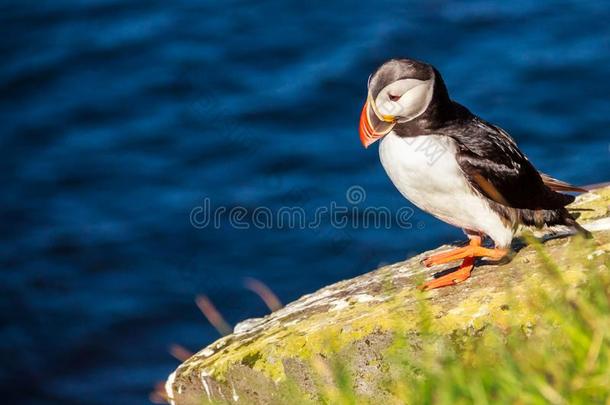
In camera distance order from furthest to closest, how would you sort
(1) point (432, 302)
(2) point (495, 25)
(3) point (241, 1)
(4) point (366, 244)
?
1. (3) point (241, 1)
2. (2) point (495, 25)
3. (4) point (366, 244)
4. (1) point (432, 302)

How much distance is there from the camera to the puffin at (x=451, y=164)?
5277 millimetres

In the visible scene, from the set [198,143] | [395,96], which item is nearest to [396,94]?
[395,96]

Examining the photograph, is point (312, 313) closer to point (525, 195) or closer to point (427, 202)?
point (427, 202)

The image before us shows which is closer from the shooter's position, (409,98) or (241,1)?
(409,98)

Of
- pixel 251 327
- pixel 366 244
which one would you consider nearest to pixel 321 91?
pixel 366 244

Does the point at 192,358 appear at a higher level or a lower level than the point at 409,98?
lower

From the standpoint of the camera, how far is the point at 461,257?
5398mm

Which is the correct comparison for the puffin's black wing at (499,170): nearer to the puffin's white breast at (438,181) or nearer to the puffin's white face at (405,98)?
the puffin's white breast at (438,181)

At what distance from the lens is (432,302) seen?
5016mm

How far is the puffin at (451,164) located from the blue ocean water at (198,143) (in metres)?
4.39

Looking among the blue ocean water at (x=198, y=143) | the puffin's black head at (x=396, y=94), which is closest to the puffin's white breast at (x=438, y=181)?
the puffin's black head at (x=396, y=94)

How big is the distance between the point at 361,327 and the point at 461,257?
789 mm

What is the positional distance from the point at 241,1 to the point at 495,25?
3258 millimetres

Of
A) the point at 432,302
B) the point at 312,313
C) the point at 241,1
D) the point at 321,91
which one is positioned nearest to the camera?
the point at 432,302
